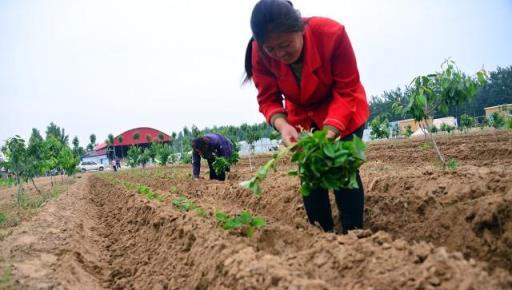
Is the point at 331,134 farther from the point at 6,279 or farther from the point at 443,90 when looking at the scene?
the point at 443,90

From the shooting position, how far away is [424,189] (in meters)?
4.02

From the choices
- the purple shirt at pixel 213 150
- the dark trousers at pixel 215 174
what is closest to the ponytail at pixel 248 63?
the purple shirt at pixel 213 150

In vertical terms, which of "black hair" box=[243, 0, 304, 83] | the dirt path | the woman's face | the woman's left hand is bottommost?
the dirt path

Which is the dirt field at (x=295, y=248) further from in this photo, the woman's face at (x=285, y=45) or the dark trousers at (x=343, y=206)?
the woman's face at (x=285, y=45)

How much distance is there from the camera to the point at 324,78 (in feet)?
9.04

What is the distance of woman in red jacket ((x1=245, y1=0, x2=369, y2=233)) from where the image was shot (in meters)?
2.41

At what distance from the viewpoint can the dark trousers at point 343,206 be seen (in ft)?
9.34

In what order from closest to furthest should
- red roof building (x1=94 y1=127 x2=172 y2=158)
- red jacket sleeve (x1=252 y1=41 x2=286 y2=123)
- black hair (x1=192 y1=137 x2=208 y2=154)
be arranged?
red jacket sleeve (x1=252 y1=41 x2=286 y2=123) < black hair (x1=192 y1=137 x2=208 y2=154) < red roof building (x1=94 y1=127 x2=172 y2=158)

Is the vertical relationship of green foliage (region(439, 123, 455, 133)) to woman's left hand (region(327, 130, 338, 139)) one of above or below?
below

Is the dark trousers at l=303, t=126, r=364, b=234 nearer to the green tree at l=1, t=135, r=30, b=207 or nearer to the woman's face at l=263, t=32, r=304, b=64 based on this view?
the woman's face at l=263, t=32, r=304, b=64

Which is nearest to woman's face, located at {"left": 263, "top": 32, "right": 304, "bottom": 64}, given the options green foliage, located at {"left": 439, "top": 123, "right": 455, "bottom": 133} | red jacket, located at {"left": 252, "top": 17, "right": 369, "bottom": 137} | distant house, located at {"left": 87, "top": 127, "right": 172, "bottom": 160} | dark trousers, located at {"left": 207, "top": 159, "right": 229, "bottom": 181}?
red jacket, located at {"left": 252, "top": 17, "right": 369, "bottom": 137}

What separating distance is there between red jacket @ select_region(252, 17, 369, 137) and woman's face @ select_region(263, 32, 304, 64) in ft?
0.46

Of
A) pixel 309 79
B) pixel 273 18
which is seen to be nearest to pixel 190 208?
pixel 309 79

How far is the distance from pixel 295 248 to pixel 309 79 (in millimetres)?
1169
